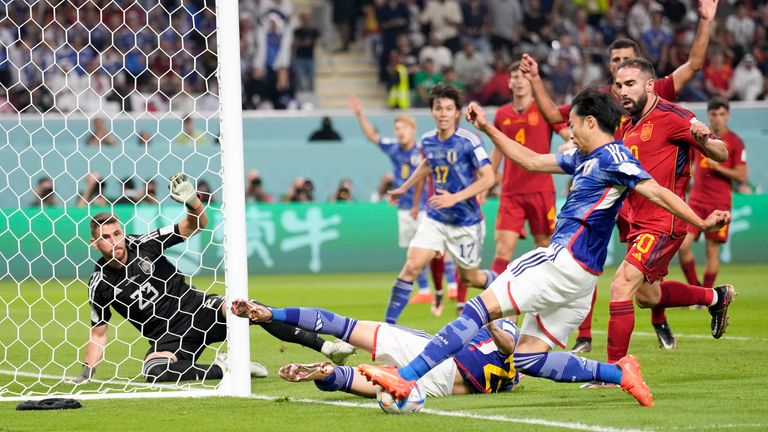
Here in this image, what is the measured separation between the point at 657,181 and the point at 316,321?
287cm

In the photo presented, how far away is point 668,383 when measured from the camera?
7750 millimetres

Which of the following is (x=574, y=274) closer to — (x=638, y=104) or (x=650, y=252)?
(x=650, y=252)

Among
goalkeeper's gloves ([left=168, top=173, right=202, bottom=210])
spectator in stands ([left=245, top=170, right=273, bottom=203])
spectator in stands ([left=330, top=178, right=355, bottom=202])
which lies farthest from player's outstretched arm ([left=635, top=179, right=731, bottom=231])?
spectator in stands ([left=245, top=170, right=273, bottom=203])

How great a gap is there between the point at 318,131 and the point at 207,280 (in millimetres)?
4276

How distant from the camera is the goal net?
756 centimetres

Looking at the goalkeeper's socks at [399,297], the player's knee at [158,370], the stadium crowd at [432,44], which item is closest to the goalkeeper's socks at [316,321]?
the player's knee at [158,370]

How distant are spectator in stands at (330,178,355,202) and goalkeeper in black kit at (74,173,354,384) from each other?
10851 millimetres

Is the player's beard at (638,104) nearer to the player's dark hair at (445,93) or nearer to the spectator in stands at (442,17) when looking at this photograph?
the player's dark hair at (445,93)

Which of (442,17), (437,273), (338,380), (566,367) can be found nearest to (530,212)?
(437,273)

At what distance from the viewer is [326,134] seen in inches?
843

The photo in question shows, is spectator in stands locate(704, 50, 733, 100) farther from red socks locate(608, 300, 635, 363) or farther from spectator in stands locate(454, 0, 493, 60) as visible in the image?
red socks locate(608, 300, 635, 363)

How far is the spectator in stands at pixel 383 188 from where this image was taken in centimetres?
1995

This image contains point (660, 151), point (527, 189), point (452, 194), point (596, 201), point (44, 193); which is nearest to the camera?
point (596, 201)

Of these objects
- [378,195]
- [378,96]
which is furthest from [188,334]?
[378,96]
